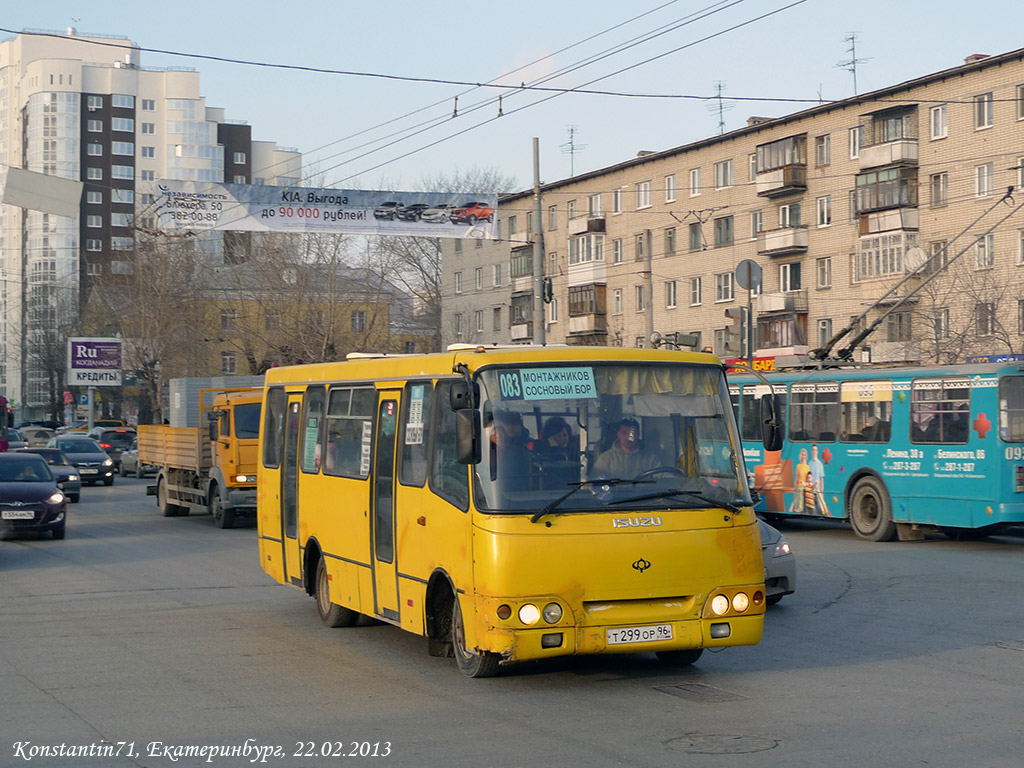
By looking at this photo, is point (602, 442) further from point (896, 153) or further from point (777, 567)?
point (896, 153)

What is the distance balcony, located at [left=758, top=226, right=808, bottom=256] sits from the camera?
5550 centimetres

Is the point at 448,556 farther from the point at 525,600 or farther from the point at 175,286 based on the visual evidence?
the point at 175,286

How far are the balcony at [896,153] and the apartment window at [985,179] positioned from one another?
293 cm

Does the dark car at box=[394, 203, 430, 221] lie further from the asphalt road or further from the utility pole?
the asphalt road

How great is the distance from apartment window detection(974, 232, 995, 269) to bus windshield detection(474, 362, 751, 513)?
3905cm

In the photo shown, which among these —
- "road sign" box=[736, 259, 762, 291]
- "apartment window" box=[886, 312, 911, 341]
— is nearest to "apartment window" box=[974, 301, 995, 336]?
"apartment window" box=[886, 312, 911, 341]

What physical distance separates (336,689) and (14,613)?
224 inches

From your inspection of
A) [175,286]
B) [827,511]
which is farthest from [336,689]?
[175,286]

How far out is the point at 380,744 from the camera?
727 centimetres

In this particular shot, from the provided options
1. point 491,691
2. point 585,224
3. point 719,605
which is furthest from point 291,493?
point 585,224

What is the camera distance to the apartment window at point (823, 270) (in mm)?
54781

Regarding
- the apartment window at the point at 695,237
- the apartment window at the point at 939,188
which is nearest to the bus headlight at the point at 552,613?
the apartment window at the point at 939,188

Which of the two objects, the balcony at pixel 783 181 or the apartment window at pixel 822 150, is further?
the balcony at pixel 783 181

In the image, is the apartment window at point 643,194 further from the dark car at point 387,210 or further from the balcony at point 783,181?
the dark car at point 387,210
